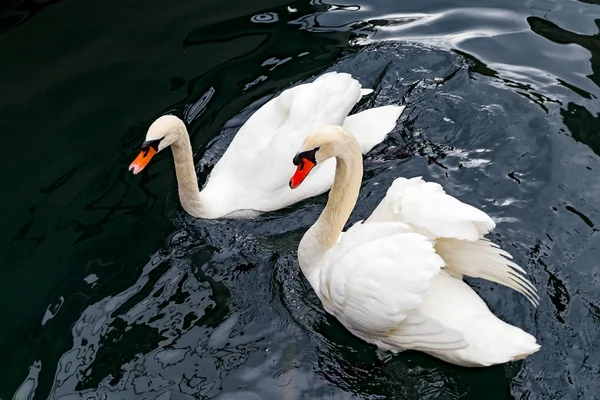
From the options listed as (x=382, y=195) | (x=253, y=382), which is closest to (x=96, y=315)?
(x=253, y=382)

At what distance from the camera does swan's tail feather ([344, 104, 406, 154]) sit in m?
6.23

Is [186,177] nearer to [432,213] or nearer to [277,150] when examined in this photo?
[277,150]

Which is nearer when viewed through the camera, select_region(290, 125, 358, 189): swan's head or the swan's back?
select_region(290, 125, 358, 189): swan's head

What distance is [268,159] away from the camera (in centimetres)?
575

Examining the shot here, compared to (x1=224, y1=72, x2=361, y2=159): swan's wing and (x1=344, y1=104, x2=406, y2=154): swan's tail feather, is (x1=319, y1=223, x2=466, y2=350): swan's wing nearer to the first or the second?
(x1=224, y1=72, x2=361, y2=159): swan's wing

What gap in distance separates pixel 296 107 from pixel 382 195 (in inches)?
36.3

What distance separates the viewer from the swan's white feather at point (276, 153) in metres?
5.73

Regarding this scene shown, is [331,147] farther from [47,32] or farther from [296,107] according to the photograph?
[47,32]

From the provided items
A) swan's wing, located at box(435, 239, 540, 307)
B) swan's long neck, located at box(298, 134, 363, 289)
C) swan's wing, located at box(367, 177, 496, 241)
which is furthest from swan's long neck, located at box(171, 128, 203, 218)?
swan's wing, located at box(435, 239, 540, 307)

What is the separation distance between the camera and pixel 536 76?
7.18m

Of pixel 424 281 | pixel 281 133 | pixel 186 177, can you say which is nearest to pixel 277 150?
pixel 281 133

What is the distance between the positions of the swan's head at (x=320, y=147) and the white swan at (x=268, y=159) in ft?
2.98

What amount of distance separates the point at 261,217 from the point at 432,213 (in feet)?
5.73

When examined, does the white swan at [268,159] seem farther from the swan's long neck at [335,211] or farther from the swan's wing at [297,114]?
the swan's long neck at [335,211]
